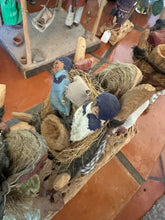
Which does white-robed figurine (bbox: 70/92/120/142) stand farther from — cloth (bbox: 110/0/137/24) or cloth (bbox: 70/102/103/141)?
cloth (bbox: 110/0/137/24)

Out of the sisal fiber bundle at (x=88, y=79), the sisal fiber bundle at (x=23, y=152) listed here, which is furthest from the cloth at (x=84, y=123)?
the sisal fiber bundle at (x=23, y=152)

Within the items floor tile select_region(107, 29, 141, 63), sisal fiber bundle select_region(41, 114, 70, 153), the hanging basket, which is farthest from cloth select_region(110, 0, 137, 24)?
sisal fiber bundle select_region(41, 114, 70, 153)

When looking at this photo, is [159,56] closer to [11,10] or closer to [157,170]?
[157,170]

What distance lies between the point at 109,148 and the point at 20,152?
66cm

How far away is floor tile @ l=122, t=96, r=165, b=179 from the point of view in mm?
1360

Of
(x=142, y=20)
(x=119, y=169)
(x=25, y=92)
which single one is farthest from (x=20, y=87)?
(x=142, y=20)

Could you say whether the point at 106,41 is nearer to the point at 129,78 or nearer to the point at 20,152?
the point at 129,78

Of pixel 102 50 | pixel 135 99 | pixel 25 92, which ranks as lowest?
pixel 25 92

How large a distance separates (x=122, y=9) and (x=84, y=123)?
4.90 feet

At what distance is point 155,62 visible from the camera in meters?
0.98

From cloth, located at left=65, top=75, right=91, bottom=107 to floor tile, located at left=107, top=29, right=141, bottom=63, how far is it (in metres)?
1.17

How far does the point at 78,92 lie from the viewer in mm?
731

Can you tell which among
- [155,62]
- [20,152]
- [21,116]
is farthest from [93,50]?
[20,152]

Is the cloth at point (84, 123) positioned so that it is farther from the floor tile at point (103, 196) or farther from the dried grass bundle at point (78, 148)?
the floor tile at point (103, 196)
